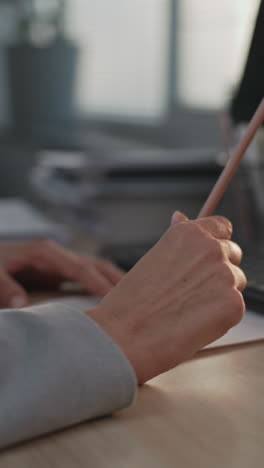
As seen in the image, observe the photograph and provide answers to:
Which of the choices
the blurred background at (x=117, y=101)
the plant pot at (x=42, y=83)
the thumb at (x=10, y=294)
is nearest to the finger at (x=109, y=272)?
the thumb at (x=10, y=294)

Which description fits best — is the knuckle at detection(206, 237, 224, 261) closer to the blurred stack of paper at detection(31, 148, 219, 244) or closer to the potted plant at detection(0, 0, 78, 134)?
the blurred stack of paper at detection(31, 148, 219, 244)

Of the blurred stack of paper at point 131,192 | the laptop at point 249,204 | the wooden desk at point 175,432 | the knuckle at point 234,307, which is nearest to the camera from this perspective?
the wooden desk at point 175,432

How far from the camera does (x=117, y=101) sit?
10.7 ft

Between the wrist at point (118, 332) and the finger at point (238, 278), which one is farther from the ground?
the finger at point (238, 278)

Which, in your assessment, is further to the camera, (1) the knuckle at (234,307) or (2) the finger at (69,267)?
(2) the finger at (69,267)

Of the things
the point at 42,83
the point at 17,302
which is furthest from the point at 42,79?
the point at 17,302

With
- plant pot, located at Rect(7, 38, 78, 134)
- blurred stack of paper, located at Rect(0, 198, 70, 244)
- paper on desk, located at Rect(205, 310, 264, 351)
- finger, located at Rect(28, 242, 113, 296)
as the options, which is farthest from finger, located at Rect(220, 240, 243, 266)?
plant pot, located at Rect(7, 38, 78, 134)

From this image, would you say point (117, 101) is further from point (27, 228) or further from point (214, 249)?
point (214, 249)

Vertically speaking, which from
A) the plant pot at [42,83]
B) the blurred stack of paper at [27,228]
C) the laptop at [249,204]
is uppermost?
the laptop at [249,204]

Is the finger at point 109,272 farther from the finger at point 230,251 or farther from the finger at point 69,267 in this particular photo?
the finger at point 230,251

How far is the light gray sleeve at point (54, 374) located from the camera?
0.50 m

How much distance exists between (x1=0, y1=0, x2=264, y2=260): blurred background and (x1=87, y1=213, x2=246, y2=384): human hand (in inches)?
16.0

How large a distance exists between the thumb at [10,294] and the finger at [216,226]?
329 millimetres

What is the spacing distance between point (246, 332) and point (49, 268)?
1.12ft
